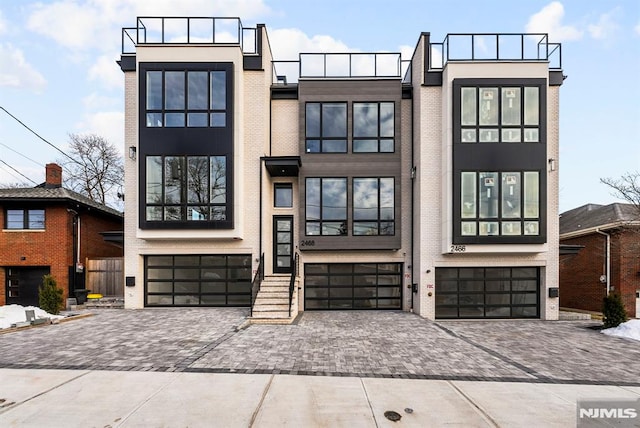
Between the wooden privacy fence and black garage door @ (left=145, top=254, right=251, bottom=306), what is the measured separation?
2691 mm

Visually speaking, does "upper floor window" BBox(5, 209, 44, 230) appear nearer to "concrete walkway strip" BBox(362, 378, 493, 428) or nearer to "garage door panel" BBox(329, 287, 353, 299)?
"garage door panel" BBox(329, 287, 353, 299)

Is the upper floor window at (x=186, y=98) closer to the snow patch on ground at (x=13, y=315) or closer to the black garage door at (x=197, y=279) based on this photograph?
the black garage door at (x=197, y=279)

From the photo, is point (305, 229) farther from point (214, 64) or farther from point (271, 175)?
point (214, 64)

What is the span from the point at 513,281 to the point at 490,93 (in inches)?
280

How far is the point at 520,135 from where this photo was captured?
11.7 metres

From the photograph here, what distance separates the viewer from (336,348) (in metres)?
7.52

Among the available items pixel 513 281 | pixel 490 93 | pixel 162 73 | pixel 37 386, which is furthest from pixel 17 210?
pixel 513 281

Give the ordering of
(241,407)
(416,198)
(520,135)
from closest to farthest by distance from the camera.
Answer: (241,407), (520,135), (416,198)

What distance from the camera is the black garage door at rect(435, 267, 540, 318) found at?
40.4 ft

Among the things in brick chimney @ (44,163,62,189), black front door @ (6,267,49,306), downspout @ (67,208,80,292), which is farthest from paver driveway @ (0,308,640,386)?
brick chimney @ (44,163,62,189)

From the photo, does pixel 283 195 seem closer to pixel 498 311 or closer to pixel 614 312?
pixel 498 311

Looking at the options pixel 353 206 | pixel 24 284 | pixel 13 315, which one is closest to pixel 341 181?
pixel 353 206

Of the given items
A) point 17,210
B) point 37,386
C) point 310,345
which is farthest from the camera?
point 17,210

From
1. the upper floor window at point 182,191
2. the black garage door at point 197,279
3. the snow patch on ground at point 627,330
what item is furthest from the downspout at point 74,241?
the snow patch on ground at point 627,330
